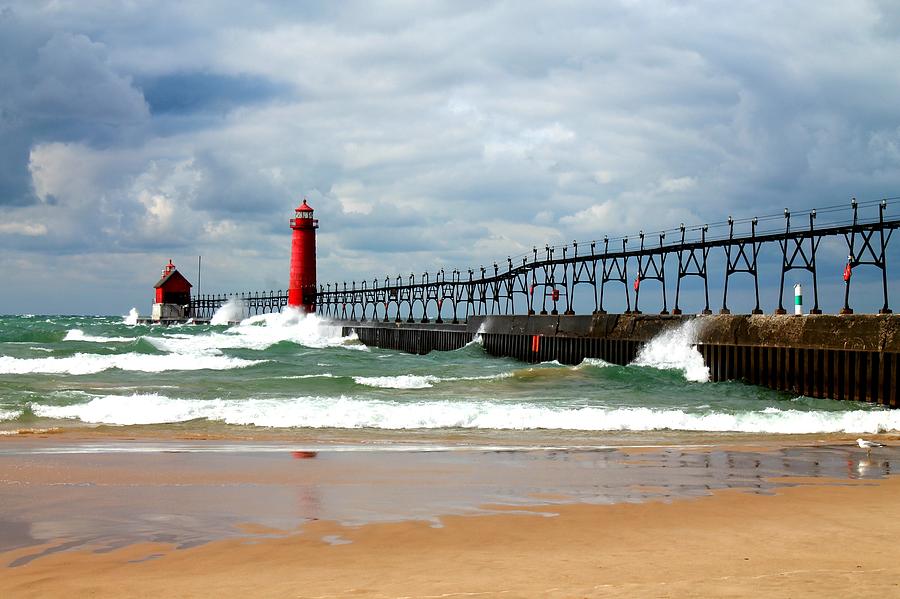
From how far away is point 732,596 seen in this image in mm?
4891

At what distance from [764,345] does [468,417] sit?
9950 millimetres

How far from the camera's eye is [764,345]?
890 inches

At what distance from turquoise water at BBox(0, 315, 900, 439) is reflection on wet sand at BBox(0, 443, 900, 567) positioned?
10.9ft

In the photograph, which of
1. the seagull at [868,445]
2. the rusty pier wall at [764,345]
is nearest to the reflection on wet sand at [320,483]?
the seagull at [868,445]

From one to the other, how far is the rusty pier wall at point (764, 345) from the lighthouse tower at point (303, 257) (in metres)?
25.1

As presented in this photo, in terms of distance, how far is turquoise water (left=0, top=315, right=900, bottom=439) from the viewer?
50.8 ft

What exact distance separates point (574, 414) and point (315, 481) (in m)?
8.06

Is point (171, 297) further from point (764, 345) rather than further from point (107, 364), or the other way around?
point (764, 345)

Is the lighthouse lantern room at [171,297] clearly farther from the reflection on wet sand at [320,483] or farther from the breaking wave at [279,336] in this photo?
the reflection on wet sand at [320,483]

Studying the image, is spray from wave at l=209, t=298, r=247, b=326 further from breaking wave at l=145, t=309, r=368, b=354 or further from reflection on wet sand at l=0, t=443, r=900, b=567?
reflection on wet sand at l=0, t=443, r=900, b=567

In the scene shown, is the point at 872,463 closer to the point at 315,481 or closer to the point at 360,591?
the point at 315,481

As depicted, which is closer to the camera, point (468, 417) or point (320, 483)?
point (320, 483)

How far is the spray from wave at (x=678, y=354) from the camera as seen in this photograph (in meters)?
25.2

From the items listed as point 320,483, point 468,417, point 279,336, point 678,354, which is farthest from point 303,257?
point 320,483
